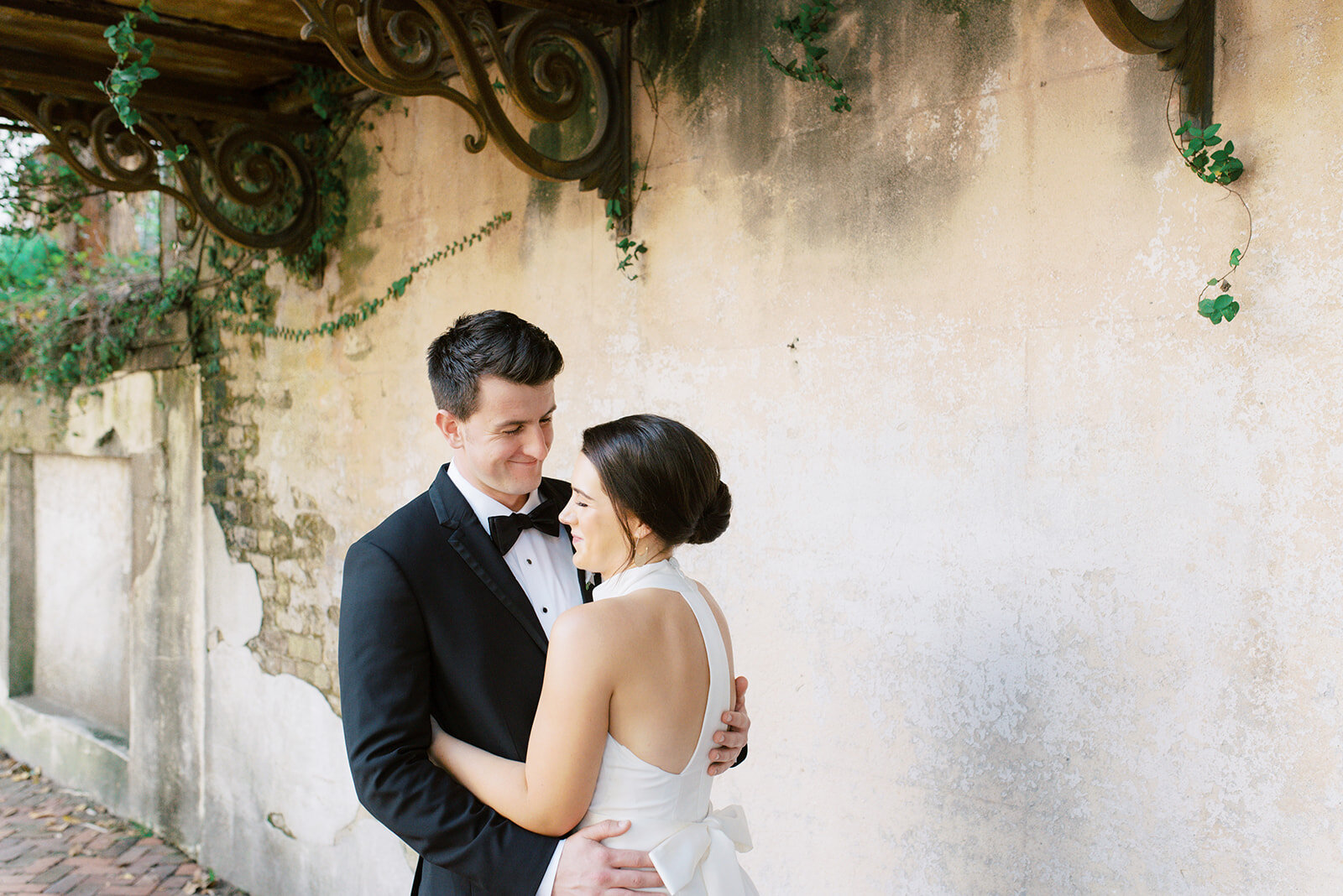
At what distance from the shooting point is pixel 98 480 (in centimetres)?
696

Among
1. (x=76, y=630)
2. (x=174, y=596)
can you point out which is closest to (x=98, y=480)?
(x=76, y=630)

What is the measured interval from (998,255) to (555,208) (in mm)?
1698

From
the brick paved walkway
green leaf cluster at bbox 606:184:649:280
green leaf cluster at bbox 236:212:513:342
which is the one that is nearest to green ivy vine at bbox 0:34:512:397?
green leaf cluster at bbox 236:212:513:342

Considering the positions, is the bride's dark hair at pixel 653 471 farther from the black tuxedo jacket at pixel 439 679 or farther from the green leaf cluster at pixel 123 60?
the green leaf cluster at pixel 123 60

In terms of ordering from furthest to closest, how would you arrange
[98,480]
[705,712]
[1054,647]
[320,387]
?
[98,480], [320,387], [1054,647], [705,712]

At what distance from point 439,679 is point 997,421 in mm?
1369

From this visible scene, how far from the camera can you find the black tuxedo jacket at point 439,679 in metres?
1.79

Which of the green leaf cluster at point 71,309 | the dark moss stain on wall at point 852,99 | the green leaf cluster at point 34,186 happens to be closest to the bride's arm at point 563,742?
the dark moss stain on wall at point 852,99

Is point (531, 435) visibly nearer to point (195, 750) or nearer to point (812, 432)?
point (812, 432)

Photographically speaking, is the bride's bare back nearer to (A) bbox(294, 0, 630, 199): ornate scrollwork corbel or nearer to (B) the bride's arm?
(B) the bride's arm

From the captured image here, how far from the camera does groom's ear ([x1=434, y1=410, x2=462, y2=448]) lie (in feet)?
7.04

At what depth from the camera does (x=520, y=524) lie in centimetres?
212

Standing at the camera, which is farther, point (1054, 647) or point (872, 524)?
point (872, 524)

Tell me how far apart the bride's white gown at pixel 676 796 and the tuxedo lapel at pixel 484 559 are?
21 cm
